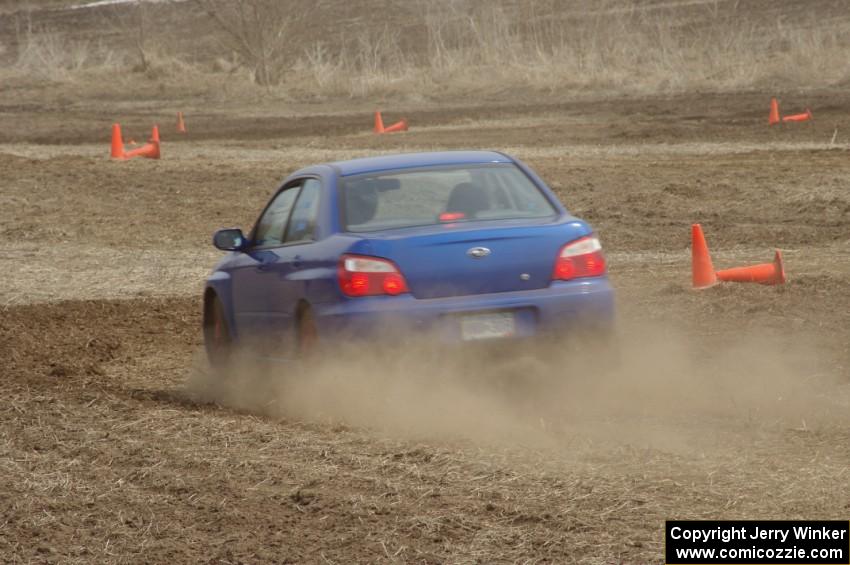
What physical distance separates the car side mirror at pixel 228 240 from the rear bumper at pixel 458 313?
1.68 metres

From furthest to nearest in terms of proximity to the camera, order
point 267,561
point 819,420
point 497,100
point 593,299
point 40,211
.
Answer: point 497,100, point 40,211, point 593,299, point 819,420, point 267,561

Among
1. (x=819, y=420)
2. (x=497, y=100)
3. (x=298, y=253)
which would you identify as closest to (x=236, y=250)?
(x=298, y=253)

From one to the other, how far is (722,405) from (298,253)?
2618 millimetres

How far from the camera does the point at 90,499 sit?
22.5ft

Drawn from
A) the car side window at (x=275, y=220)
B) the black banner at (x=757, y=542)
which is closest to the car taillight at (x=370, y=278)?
the car side window at (x=275, y=220)

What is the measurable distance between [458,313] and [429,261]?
1.07 feet

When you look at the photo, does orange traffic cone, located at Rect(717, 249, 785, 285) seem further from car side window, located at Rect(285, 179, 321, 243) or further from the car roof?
car side window, located at Rect(285, 179, 321, 243)

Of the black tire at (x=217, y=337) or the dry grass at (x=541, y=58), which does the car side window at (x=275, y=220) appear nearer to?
the black tire at (x=217, y=337)

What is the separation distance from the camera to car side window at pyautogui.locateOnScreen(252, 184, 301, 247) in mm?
9852

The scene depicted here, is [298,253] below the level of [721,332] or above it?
above

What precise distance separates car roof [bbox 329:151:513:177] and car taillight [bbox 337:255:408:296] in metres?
1.05

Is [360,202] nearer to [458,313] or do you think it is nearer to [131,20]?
[458,313]

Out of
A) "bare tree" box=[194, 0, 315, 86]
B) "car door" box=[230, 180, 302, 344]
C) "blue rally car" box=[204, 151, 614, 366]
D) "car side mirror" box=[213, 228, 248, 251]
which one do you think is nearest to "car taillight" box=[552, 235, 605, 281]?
"blue rally car" box=[204, 151, 614, 366]

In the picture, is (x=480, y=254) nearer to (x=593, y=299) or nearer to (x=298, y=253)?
(x=593, y=299)
